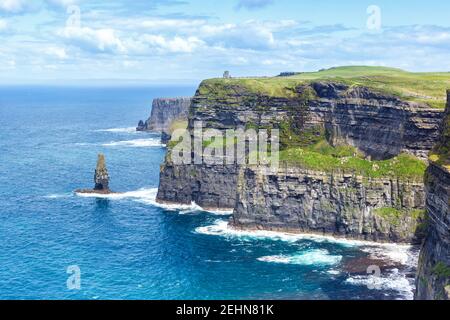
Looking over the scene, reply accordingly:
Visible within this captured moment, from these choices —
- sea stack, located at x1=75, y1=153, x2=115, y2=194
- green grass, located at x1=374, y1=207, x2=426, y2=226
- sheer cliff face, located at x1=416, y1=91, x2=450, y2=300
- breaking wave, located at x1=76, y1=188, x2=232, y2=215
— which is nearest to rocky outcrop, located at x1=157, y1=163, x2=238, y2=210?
breaking wave, located at x1=76, y1=188, x2=232, y2=215

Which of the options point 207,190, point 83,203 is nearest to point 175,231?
point 207,190

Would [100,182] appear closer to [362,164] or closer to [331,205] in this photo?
[331,205]

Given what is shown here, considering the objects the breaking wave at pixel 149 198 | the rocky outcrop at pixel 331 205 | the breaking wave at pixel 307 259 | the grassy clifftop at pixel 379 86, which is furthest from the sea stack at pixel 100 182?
the breaking wave at pixel 307 259

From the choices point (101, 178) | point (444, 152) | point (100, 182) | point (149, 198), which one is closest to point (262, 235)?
point (149, 198)

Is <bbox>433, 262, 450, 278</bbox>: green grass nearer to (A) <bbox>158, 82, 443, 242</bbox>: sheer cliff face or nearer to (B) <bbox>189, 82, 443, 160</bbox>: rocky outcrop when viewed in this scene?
(A) <bbox>158, 82, 443, 242</bbox>: sheer cliff face

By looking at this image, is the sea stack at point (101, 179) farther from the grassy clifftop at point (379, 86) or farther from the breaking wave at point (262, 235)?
the breaking wave at point (262, 235)

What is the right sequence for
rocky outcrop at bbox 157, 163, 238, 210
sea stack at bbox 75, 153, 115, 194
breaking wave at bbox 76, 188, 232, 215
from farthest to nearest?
sea stack at bbox 75, 153, 115, 194, breaking wave at bbox 76, 188, 232, 215, rocky outcrop at bbox 157, 163, 238, 210
